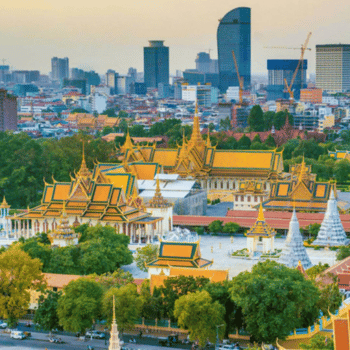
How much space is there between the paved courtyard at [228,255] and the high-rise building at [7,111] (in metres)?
101

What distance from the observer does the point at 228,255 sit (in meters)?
61.0

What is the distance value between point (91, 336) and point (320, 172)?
58.9m

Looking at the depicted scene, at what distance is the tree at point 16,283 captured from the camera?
45.2m

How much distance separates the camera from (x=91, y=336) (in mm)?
44281

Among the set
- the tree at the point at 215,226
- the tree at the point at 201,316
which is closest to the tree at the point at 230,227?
the tree at the point at 215,226

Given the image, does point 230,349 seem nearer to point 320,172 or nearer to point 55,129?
point 320,172

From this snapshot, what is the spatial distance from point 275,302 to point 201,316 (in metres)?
3.20

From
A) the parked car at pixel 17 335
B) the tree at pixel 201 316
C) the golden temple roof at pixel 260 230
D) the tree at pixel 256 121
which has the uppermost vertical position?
the tree at pixel 256 121

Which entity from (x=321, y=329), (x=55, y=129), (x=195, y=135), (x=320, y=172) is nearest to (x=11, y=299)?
(x=321, y=329)

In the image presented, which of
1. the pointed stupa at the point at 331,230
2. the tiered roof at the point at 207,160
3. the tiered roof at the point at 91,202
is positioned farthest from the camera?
the tiered roof at the point at 207,160

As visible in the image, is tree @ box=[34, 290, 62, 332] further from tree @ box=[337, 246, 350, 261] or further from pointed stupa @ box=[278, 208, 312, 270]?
tree @ box=[337, 246, 350, 261]

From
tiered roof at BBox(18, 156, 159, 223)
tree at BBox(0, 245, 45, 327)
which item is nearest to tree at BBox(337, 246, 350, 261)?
tiered roof at BBox(18, 156, 159, 223)

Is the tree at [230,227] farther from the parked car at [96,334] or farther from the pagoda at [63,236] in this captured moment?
the parked car at [96,334]

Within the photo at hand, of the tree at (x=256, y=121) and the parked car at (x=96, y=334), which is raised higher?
the tree at (x=256, y=121)
